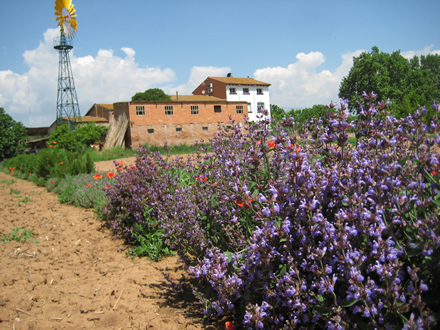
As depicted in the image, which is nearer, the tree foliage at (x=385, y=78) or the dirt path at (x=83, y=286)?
the dirt path at (x=83, y=286)

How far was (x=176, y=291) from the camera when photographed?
2990mm

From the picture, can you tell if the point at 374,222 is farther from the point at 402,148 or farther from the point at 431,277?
the point at 402,148

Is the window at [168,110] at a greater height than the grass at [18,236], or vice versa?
the window at [168,110]

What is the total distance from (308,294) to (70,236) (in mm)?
4309

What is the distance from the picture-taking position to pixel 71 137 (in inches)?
851

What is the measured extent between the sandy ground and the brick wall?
2506 centimetres

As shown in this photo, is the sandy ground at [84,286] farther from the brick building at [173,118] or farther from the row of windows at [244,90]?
the row of windows at [244,90]

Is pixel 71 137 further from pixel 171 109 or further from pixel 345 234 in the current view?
pixel 345 234

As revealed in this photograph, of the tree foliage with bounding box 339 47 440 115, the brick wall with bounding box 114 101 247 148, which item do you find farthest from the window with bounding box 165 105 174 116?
the tree foliage with bounding box 339 47 440 115

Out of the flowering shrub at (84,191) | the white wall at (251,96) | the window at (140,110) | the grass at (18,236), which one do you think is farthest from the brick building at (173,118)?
the grass at (18,236)

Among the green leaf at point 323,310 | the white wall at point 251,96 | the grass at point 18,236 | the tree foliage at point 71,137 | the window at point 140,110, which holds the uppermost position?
the white wall at point 251,96

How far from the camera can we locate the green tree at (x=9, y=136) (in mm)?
43062

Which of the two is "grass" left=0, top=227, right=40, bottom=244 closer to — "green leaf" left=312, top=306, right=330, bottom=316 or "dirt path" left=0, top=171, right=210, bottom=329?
"dirt path" left=0, top=171, right=210, bottom=329

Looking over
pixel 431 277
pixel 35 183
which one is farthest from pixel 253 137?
pixel 35 183
